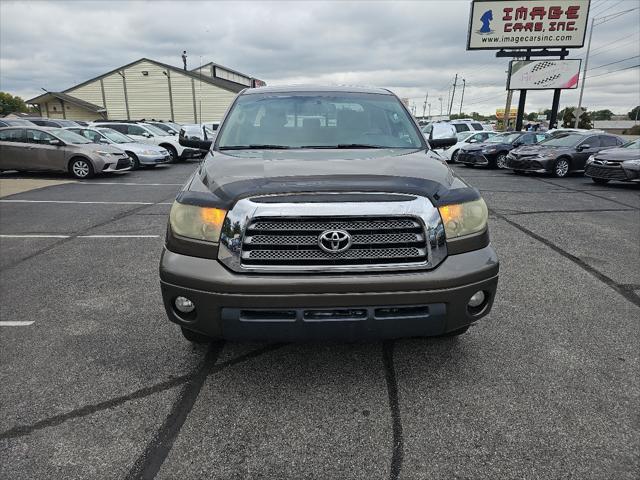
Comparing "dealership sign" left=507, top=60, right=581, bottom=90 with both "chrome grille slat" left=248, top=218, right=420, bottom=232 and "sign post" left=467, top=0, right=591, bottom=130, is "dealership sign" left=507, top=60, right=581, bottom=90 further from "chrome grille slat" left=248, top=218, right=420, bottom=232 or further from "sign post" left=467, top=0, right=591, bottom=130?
"chrome grille slat" left=248, top=218, right=420, bottom=232

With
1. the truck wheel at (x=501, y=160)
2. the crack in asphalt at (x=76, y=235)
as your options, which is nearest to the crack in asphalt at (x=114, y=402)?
the crack in asphalt at (x=76, y=235)

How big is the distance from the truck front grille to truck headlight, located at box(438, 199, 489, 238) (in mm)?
182

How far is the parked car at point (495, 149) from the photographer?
1662cm

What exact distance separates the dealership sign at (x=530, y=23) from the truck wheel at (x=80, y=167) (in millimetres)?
25412

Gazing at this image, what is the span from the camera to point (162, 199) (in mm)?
9430

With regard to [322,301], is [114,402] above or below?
below

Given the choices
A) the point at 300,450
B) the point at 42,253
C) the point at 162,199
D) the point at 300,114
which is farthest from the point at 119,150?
the point at 300,450

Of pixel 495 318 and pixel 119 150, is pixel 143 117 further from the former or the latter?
pixel 495 318

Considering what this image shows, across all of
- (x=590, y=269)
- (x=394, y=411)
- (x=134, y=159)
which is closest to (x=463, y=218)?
(x=394, y=411)

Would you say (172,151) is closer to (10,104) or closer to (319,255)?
(319,255)

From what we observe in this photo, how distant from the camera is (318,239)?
2.22 m

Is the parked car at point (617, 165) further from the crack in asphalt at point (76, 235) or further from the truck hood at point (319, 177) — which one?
the crack in asphalt at point (76, 235)

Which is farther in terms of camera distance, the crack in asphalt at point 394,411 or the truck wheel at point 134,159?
the truck wheel at point 134,159

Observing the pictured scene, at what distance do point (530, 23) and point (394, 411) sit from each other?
3123 centimetres
